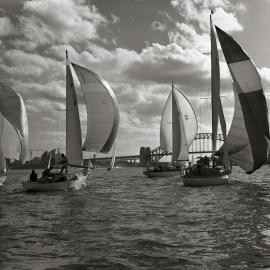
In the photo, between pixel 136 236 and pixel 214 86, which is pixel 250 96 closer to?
pixel 214 86

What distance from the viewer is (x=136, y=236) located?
34.4ft

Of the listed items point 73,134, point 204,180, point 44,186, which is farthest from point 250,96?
point 44,186

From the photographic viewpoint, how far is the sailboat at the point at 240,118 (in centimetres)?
2419

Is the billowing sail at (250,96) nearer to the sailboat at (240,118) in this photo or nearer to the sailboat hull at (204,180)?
the sailboat at (240,118)

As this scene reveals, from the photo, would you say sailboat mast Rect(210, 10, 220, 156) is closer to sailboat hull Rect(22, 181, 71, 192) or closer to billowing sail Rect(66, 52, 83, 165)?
billowing sail Rect(66, 52, 83, 165)

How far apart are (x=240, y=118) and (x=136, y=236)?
20.6 m

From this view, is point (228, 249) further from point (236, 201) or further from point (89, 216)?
point (236, 201)

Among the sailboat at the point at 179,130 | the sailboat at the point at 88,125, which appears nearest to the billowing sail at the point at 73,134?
the sailboat at the point at 88,125

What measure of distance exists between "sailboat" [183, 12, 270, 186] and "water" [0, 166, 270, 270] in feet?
25.1

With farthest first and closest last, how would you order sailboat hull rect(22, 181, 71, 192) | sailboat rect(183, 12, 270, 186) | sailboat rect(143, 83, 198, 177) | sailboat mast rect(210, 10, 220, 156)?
sailboat rect(143, 83, 198, 177) < sailboat mast rect(210, 10, 220, 156) < sailboat rect(183, 12, 270, 186) < sailboat hull rect(22, 181, 71, 192)

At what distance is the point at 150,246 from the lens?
369 inches

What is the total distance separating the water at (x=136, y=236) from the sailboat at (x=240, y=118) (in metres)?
7.66

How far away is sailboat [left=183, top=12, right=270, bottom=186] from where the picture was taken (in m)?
24.2

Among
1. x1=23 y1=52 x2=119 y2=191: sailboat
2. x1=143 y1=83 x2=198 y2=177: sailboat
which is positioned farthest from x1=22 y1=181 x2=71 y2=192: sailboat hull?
x1=143 y1=83 x2=198 y2=177: sailboat
